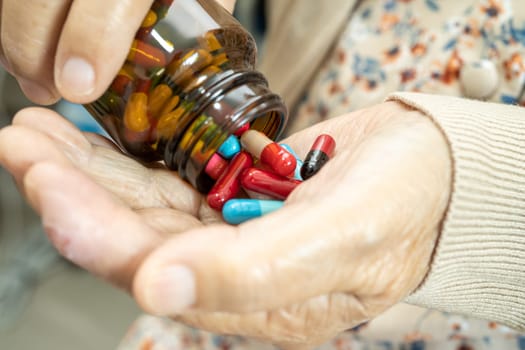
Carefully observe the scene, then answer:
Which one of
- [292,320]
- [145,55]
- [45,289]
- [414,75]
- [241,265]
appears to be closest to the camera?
[241,265]

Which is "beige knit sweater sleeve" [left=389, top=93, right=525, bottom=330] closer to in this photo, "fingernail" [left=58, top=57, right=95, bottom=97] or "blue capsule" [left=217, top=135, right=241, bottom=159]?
"blue capsule" [left=217, top=135, right=241, bottom=159]

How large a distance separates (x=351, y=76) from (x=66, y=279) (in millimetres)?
1256

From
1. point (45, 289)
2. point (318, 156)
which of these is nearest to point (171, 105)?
point (318, 156)

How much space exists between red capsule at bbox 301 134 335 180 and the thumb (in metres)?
0.29

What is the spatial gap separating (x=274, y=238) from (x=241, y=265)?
40 mm

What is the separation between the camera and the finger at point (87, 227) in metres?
0.45

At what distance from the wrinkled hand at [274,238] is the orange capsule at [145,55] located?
0.13 m

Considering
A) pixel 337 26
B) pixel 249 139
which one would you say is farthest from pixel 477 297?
pixel 337 26

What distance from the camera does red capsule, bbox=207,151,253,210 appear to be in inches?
27.4

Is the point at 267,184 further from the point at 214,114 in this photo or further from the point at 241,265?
the point at 241,265

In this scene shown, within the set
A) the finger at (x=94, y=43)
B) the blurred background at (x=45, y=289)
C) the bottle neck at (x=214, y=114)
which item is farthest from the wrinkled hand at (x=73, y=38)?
the blurred background at (x=45, y=289)

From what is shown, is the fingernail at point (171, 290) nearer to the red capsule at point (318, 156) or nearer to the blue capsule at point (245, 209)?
the blue capsule at point (245, 209)

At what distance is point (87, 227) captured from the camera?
1.46ft

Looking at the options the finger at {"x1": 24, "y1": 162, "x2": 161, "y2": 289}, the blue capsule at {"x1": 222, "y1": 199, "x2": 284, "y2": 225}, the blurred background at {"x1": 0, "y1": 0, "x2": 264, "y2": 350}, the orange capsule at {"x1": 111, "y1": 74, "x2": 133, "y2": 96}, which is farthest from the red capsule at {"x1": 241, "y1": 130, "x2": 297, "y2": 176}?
the blurred background at {"x1": 0, "y1": 0, "x2": 264, "y2": 350}
